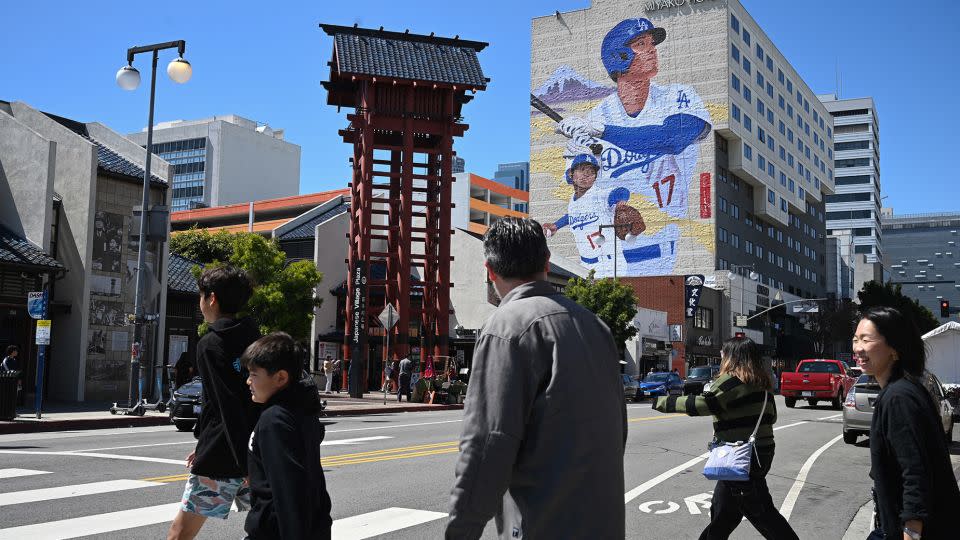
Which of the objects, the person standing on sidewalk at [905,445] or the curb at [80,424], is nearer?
the person standing on sidewalk at [905,445]

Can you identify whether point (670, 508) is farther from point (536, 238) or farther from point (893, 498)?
point (536, 238)

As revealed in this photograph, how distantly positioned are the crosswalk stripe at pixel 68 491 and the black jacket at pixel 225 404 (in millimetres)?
4593

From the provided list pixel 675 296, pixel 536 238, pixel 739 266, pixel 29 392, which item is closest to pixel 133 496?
pixel 536 238

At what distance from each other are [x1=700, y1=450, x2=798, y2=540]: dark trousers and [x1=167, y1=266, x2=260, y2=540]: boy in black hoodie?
9.82ft

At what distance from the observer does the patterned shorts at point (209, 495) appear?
4.87 m

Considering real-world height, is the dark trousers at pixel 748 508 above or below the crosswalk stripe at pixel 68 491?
above

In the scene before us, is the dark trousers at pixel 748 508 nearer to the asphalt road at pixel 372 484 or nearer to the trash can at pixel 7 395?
the asphalt road at pixel 372 484

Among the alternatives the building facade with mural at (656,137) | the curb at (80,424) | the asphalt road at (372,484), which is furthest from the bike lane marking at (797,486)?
the building facade with mural at (656,137)

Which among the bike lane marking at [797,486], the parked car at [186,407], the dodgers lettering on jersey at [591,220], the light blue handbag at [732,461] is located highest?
the dodgers lettering on jersey at [591,220]

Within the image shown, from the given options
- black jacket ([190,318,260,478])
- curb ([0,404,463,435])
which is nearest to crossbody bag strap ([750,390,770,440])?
black jacket ([190,318,260,478])

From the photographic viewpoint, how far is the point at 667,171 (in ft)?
249

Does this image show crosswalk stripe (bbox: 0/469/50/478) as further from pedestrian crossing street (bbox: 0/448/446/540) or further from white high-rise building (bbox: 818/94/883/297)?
white high-rise building (bbox: 818/94/883/297)

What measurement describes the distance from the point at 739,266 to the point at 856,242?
241 ft

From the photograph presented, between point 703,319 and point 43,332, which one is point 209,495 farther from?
point 703,319
